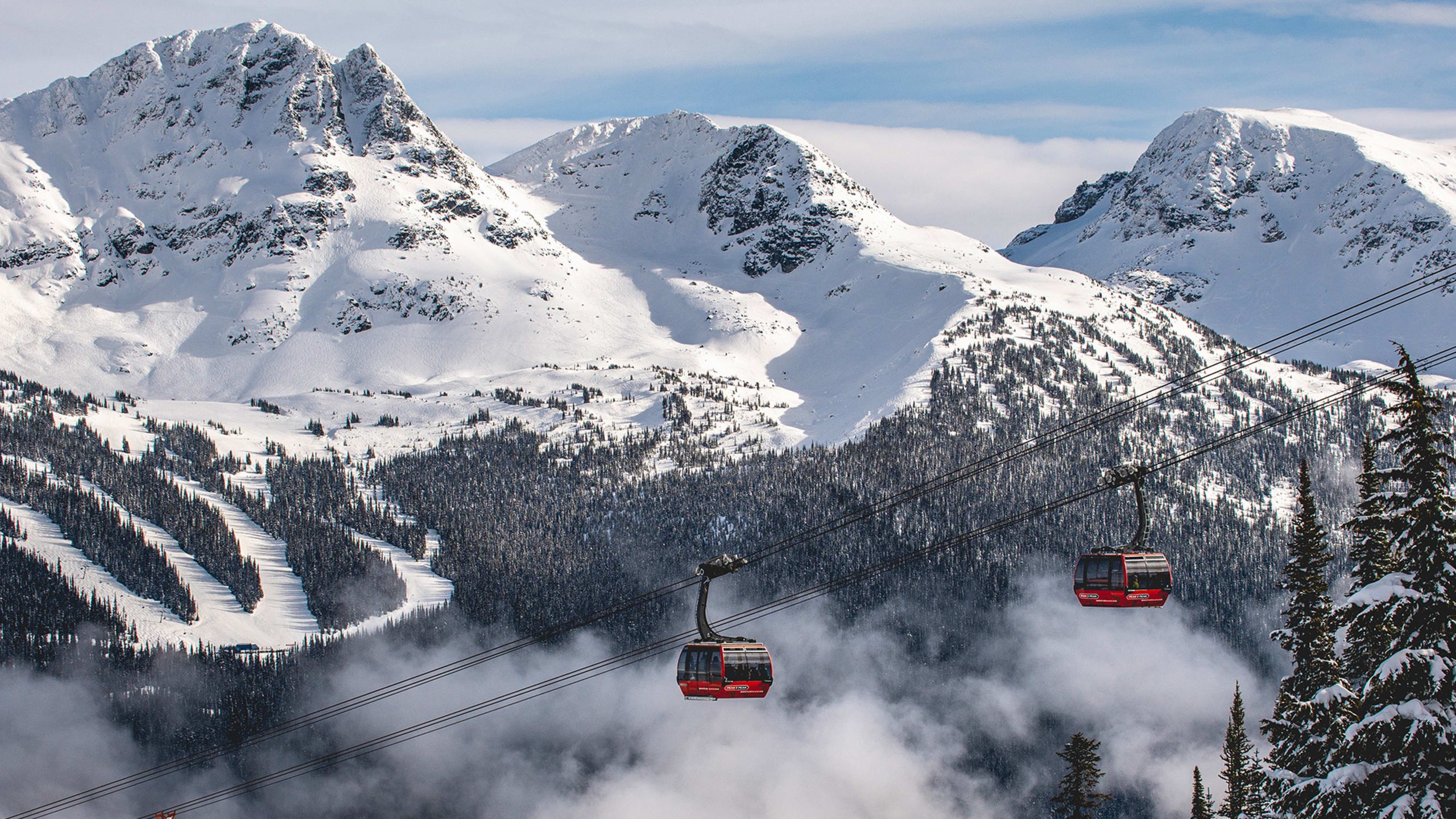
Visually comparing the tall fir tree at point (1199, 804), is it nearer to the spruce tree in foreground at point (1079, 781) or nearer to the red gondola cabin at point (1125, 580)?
the spruce tree in foreground at point (1079, 781)

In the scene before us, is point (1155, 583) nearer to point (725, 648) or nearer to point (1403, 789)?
point (725, 648)

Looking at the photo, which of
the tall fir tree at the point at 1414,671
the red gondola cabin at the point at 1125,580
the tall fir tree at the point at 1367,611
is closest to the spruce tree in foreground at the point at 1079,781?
the red gondola cabin at the point at 1125,580

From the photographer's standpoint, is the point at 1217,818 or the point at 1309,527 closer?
the point at 1309,527

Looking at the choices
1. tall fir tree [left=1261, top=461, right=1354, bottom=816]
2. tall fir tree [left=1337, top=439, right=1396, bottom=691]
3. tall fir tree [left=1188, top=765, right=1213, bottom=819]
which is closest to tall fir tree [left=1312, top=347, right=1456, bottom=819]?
tall fir tree [left=1337, top=439, right=1396, bottom=691]

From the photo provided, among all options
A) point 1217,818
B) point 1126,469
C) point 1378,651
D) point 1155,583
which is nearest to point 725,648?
point 1126,469

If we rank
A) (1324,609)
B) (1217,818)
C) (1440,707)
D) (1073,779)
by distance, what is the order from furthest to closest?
(1217,818)
(1073,779)
(1324,609)
(1440,707)

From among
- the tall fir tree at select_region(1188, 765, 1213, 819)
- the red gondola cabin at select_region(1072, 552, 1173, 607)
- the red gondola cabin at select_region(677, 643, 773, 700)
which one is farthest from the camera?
the tall fir tree at select_region(1188, 765, 1213, 819)

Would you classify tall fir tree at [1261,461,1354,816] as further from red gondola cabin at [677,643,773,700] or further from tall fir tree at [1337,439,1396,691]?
red gondola cabin at [677,643,773,700]
